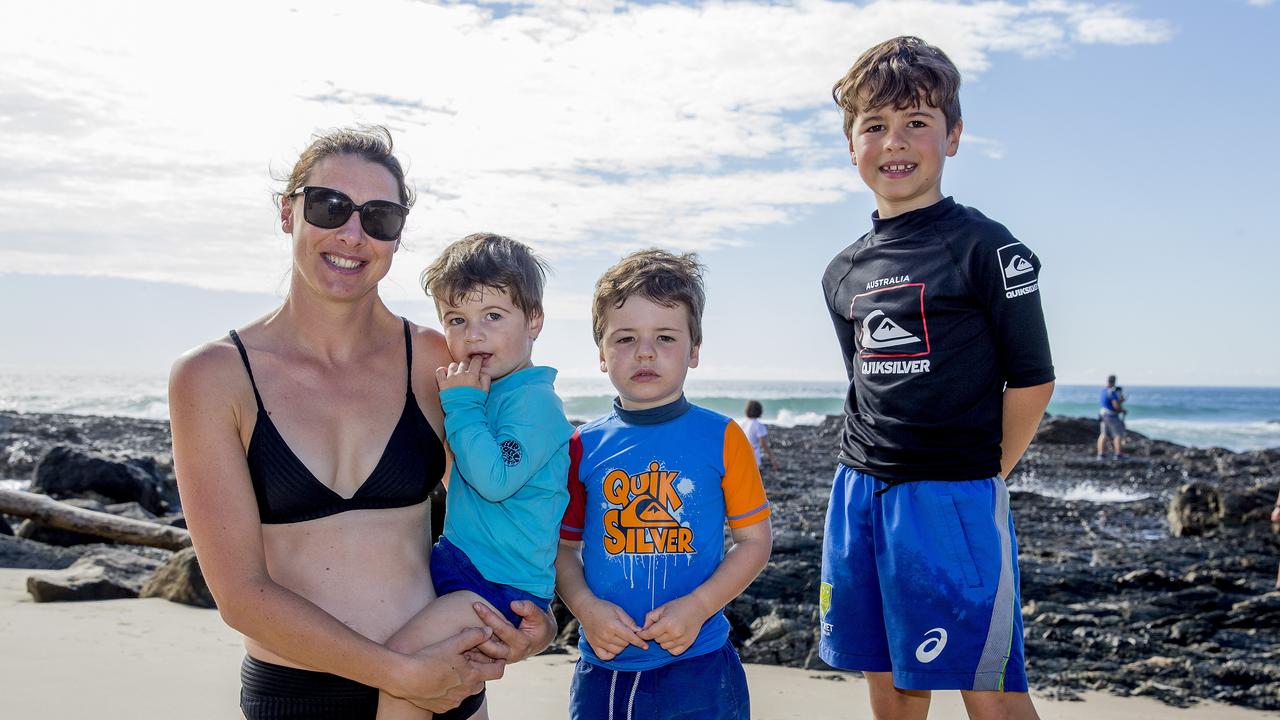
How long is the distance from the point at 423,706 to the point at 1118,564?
8.59 m

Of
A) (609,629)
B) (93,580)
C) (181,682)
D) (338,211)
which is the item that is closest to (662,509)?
(609,629)

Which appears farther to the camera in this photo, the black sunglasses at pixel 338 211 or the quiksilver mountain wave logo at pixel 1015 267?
the quiksilver mountain wave logo at pixel 1015 267

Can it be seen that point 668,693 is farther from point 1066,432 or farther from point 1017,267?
point 1066,432

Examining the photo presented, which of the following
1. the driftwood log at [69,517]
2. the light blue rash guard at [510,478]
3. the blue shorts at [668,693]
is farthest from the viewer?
the driftwood log at [69,517]

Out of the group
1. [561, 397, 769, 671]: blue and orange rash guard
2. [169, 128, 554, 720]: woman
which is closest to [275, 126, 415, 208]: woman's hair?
[169, 128, 554, 720]: woman

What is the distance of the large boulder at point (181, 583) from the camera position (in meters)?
6.27

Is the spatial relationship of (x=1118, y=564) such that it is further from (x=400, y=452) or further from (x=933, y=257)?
(x=400, y=452)

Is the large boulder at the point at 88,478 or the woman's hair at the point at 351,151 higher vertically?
the woman's hair at the point at 351,151

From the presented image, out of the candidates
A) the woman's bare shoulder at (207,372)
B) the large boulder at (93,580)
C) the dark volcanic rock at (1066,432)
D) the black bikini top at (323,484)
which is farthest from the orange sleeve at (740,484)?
the dark volcanic rock at (1066,432)

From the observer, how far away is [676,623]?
8.43ft

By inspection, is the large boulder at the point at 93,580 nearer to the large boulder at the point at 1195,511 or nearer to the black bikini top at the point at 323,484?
the black bikini top at the point at 323,484

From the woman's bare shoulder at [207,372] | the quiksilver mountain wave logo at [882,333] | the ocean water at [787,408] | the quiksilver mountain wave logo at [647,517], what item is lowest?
the ocean water at [787,408]

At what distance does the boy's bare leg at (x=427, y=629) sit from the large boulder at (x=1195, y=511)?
38.0 ft

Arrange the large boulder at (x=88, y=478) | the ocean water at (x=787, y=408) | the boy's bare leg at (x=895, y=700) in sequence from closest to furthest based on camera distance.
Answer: the boy's bare leg at (x=895, y=700)
the large boulder at (x=88, y=478)
the ocean water at (x=787, y=408)
